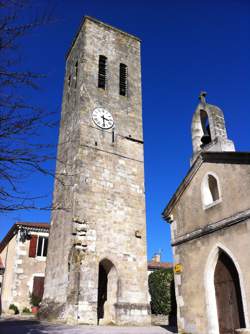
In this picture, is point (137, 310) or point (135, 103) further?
point (135, 103)

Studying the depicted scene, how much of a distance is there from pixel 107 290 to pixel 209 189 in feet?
26.2

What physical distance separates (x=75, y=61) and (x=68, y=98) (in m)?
2.30

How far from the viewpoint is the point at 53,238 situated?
1641 cm

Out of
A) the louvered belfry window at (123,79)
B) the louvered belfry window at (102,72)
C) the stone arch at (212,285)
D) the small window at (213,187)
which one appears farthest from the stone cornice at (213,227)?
the louvered belfry window at (123,79)

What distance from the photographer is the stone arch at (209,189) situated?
28.1ft

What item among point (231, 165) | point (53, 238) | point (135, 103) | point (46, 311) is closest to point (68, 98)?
point (135, 103)

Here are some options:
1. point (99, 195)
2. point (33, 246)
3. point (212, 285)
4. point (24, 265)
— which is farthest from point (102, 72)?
point (212, 285)

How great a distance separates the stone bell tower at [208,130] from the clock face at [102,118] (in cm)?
762

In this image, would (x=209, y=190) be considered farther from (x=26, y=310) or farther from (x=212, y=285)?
(x=26, y=310)

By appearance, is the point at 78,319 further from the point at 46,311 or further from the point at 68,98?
the point at 68,98

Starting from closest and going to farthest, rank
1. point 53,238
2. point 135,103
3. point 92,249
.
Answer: point 92,249 < point 53,238 < point 135,103

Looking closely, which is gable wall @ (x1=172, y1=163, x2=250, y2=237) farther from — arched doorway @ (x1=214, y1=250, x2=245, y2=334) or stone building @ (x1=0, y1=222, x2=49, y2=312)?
stone building @ (x1=0, y1=222, x2=49, y2=312)

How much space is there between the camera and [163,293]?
19.5 meters

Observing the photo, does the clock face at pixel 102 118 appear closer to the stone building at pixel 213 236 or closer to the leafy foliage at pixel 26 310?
the stone building at pixel 213 236
